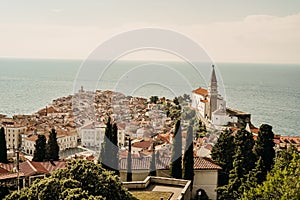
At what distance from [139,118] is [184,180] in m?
10.9

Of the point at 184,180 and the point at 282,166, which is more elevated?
the point at 282,166

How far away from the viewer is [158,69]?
13.3 metres

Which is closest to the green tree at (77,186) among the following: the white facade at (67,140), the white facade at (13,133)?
the white facade at (67,140)

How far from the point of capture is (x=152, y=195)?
8484 millimetres

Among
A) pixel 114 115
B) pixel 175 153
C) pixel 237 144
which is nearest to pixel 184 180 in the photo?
pixel 175 153

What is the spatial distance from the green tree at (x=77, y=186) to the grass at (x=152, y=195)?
1495 millimetres

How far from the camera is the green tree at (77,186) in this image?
5.88 m

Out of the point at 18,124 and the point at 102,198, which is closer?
the point at 102,198

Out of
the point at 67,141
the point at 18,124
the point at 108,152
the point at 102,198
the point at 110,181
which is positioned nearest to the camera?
the point at 102,198

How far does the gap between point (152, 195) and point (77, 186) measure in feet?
9.03

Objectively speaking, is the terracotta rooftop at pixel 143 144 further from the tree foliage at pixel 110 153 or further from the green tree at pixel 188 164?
the green tree at pixel 188 164

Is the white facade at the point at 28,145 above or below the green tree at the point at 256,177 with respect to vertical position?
below

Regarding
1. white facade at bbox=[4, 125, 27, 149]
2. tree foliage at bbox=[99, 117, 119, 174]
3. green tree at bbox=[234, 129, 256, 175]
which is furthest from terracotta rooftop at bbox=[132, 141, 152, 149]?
white facade at bbox=[4, 125, 27, 149]

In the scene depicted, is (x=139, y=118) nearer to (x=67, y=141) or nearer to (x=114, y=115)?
(x=114, y=115)
